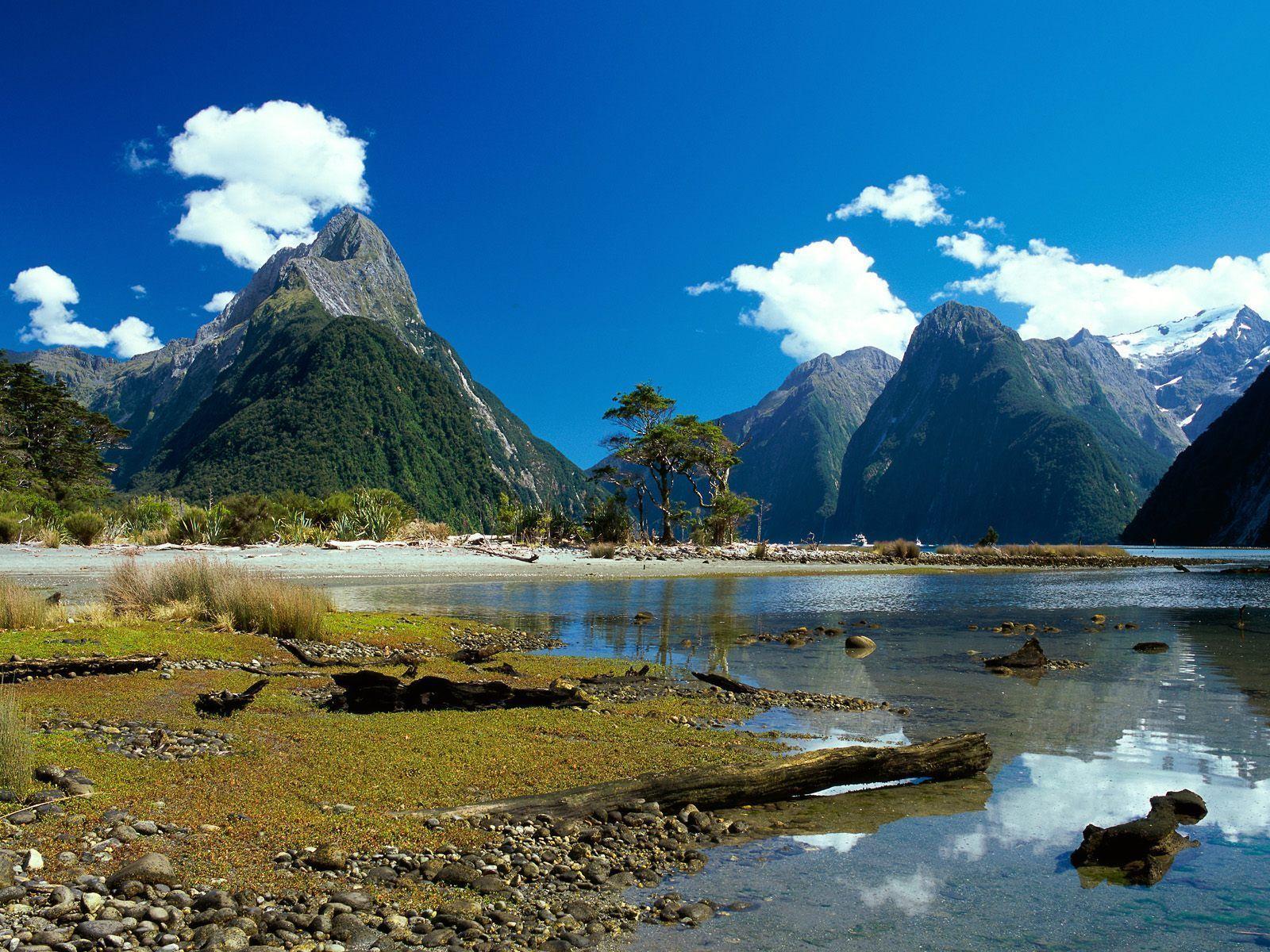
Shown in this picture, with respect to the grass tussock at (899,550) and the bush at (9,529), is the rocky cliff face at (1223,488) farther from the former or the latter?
the bush at (9,529)

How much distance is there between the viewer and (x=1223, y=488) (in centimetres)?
13450

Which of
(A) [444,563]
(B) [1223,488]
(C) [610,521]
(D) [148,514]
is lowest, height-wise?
(A) [444,563]

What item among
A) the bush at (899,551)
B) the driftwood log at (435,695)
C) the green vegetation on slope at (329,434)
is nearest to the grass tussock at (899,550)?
the bush at (899,551)

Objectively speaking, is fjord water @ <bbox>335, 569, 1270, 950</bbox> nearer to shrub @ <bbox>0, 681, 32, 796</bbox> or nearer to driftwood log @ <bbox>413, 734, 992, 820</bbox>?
driftwood log @ <bbox>413, 734, 992, 820</bbox>

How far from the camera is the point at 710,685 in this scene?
11.9 meters

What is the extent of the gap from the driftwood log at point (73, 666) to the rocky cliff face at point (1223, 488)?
485 ft

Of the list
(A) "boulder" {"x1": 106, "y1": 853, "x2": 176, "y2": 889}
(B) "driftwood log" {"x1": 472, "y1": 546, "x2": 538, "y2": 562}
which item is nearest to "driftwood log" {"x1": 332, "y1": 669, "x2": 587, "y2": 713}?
(A) "boulder" {"x1": 106, "y1": 853, "x2": 176, "y2": 889}

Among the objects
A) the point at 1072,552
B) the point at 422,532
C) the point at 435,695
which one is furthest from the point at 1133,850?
the point at 1072,552

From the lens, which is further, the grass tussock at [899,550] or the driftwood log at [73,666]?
the grass tussock at [899,550]

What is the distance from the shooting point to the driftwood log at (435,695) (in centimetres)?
905

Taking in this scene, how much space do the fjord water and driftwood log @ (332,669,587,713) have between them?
2.78m

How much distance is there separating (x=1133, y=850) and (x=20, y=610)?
→ 1510 cm

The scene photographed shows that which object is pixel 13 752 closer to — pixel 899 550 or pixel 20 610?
pixel 20 610

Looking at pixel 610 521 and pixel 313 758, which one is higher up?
pixel 610 521
